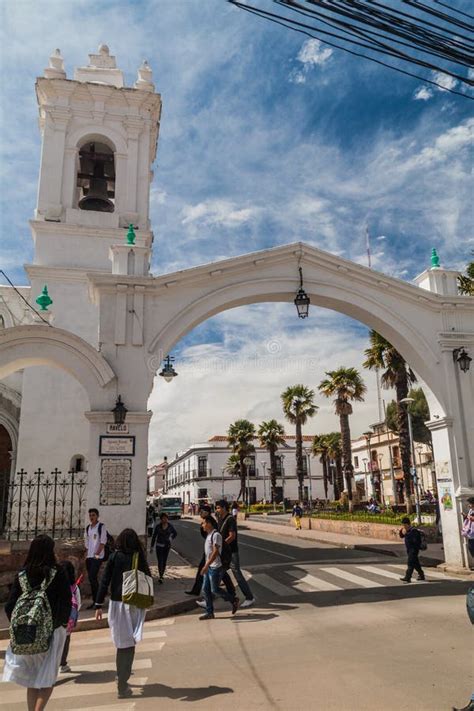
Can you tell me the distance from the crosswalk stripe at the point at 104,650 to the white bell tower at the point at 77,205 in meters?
9.95

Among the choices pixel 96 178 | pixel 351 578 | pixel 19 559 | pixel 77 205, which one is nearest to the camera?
pixel 19 559

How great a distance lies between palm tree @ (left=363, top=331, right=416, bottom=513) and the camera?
2581 cm

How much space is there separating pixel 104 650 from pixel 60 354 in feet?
19.8

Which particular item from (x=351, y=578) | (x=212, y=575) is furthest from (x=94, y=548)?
(x=351, y=578)

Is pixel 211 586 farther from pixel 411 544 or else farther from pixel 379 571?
pixel 379 571

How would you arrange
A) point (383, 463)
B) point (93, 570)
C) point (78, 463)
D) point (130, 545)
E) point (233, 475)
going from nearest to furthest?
1. point (130, 545)
2. point (93, 570)
3. point (78, 463)
4. point (383, 463)
5. point (233, 475)

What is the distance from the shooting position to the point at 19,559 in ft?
33.0

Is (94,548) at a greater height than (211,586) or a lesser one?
greater

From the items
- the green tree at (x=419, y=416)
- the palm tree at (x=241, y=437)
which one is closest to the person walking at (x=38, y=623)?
the green tree at (x=419, y=416)

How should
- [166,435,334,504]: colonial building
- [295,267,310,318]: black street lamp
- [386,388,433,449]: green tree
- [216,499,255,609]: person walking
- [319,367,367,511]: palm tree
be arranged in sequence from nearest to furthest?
[216,499,255,609]: person walking, [295,267,310,318]: black street lamp, [319,367,367,511]: palm tree, [386,388,433,449]: green tree, [166,435,334,504]: colonial building

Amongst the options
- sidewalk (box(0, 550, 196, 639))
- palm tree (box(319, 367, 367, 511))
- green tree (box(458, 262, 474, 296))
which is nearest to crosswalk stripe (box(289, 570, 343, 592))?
sidewalk (box(0, 550, 196, 639))

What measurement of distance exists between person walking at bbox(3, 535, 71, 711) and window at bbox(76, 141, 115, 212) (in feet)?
55.8

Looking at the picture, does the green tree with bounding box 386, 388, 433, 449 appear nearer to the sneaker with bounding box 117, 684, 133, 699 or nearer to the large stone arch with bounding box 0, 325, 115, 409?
the large stone arch with bounding box 0, 325, 115, 409

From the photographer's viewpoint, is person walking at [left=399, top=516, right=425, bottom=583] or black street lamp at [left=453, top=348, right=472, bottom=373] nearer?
person walking at [left=399, top=516, right=425, bottom=583]
